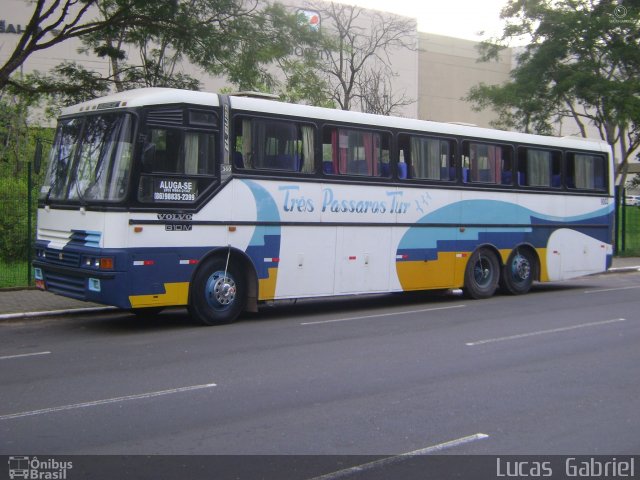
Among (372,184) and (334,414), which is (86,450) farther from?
(372,184)

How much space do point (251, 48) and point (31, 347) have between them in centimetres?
860

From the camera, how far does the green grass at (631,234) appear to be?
2709 centimetres

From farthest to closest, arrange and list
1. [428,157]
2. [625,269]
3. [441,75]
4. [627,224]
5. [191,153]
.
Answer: [441,75], [627,224], [625,269], [428,157], [191,153]

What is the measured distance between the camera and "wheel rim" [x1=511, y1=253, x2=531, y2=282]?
16781mm

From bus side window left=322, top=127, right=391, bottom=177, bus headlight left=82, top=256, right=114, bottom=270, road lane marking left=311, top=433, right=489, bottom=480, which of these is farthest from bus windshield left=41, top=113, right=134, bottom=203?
road lane marking left=311, top=433, right=489, bottom=480

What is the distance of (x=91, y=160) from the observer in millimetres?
11453

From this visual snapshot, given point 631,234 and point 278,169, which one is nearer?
point 278,169

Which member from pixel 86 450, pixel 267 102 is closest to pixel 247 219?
pixel 267 102

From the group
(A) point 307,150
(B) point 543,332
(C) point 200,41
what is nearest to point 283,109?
(A) point 307,150

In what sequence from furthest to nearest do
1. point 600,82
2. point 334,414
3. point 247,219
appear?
1. point 600,82
2. point 247,219
3. point 334,414

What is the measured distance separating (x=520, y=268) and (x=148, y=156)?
9.30m

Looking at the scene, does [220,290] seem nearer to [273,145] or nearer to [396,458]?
[273,145]

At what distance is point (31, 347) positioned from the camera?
10281 mm

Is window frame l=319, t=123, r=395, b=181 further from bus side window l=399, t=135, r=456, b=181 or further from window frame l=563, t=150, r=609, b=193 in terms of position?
window frame l=563, t=150, r=609, b=193
